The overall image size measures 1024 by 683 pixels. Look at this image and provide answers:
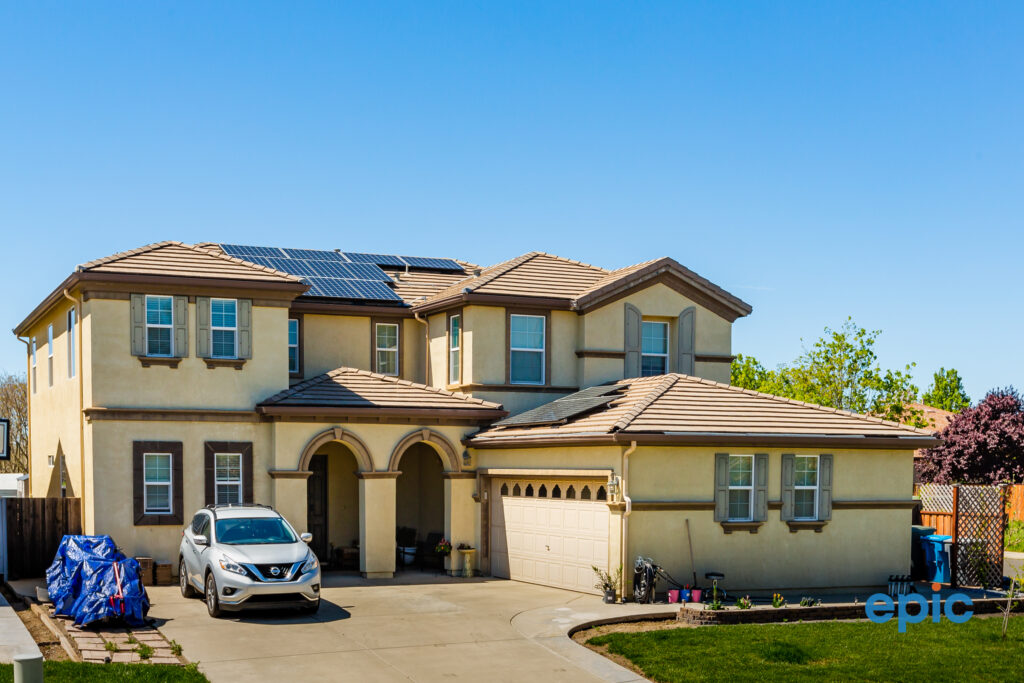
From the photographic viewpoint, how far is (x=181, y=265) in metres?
23.1

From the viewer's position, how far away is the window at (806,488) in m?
21.3

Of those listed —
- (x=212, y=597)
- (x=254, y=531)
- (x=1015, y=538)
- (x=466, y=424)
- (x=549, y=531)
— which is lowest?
(x=1015, y=538)

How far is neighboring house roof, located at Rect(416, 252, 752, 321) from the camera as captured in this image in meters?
25.8

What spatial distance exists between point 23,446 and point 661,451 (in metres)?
41.6

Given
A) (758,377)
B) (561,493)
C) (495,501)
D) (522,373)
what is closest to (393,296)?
(522,373)

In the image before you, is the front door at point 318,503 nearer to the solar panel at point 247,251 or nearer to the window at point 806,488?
the solar panel at point 247,251

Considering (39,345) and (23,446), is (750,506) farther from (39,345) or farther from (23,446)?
(23,446)

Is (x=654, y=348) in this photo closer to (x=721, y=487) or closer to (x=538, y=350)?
(x=538, y=350)

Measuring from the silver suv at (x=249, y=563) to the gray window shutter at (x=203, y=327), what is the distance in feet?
15.2

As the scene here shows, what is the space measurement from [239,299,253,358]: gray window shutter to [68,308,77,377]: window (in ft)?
12.3

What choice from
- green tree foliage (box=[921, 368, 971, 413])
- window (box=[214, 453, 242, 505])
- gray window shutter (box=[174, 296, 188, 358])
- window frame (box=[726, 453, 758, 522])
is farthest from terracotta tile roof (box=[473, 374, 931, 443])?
green tree foliage (box=[921, 368, 971, 413])

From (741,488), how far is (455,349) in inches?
332

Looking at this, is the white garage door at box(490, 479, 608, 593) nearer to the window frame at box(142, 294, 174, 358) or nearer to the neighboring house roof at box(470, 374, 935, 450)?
the neighboring house roof at box(470, 374, 935, 450)

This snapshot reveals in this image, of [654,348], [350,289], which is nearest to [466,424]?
[350,289]
